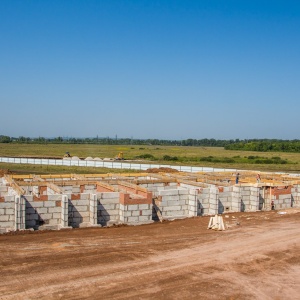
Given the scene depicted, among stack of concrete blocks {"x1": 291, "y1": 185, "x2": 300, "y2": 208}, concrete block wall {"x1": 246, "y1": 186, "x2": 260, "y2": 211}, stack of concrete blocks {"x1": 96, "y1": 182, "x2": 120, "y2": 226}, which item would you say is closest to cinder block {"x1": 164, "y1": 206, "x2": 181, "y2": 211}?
stack of concrete blocks {"x1": 96, "y1": 182, "x2": 120, "y2": 226}

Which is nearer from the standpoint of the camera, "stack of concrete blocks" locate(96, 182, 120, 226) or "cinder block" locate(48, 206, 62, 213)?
"cinder block" locate(48, 206, 62, 213)

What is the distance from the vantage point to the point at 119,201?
16.3 meters

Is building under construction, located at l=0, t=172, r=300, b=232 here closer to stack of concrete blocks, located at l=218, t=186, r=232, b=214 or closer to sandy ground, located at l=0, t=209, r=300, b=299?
stack of concrete blocks, located at l=218, t=186, r=232, b=214

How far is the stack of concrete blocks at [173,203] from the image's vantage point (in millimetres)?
17266

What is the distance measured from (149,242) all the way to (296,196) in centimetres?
1141

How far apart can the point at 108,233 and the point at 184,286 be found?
5506 mm

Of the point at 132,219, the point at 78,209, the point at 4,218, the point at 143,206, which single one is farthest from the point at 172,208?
the point at 4,218

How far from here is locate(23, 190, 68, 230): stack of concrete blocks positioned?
14844 millimetres

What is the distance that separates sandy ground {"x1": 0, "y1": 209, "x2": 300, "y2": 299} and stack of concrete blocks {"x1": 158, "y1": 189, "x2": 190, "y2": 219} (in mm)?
1362

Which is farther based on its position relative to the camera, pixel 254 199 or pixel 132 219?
pixel 254 199

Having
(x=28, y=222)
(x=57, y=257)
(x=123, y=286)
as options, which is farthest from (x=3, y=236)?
(x=123, y=286)

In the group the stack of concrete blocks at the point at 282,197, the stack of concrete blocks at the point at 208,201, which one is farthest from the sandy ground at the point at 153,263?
the stack of concrete blocks at the point at 282,197

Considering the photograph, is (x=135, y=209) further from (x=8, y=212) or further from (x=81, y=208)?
(x=8, y=212)

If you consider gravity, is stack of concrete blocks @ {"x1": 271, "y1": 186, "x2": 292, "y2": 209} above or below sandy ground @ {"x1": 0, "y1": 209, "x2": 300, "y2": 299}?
above
